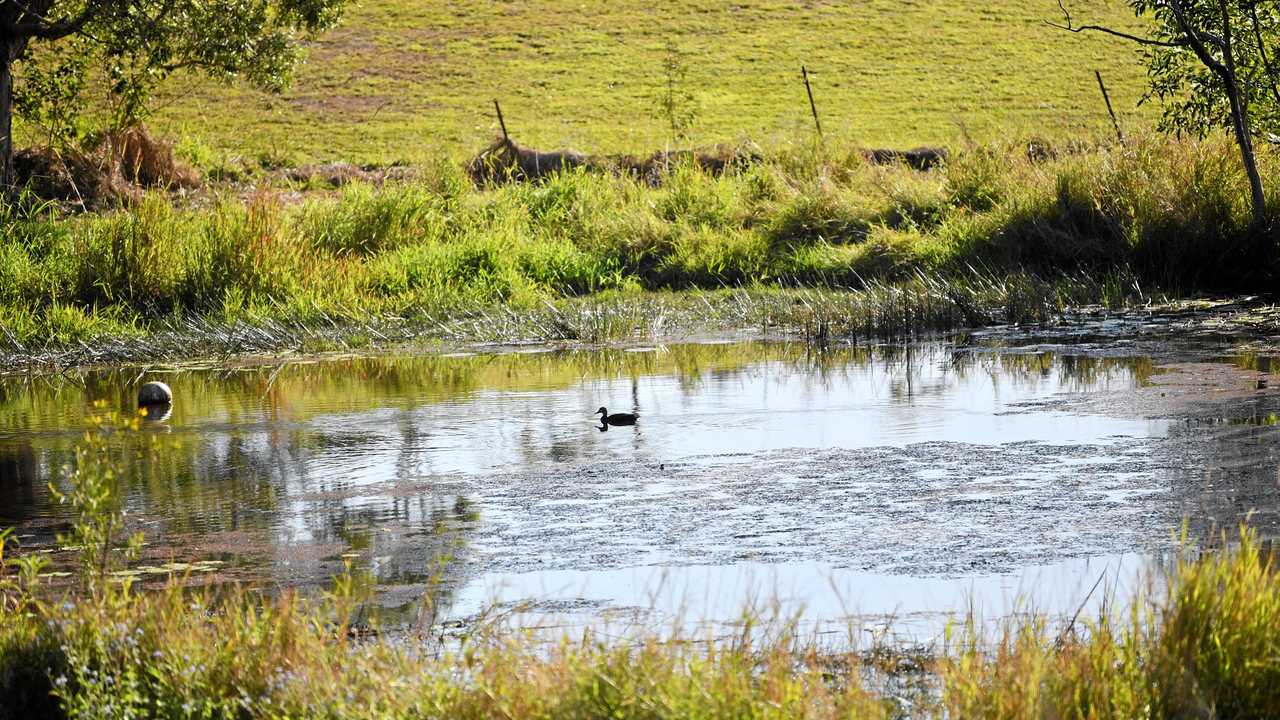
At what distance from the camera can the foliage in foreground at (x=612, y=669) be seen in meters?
4.77

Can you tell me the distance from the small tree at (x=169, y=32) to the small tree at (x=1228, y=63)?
11.6m

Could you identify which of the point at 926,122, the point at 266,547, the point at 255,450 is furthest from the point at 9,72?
the point at 926,122

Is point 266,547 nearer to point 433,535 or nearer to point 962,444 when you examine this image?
point 433,535

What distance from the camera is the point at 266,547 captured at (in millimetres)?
7852

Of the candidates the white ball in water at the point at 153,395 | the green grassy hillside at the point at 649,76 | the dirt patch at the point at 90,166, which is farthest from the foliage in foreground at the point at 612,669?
the green grassy hillside at the point at 649,76

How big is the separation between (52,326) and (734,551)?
470 inches

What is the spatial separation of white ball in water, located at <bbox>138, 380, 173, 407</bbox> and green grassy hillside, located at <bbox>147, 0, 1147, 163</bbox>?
20.1m

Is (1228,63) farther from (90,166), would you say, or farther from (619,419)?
(90,166)

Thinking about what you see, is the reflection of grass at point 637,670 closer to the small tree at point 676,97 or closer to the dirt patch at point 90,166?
the dirt patch at point 90,166

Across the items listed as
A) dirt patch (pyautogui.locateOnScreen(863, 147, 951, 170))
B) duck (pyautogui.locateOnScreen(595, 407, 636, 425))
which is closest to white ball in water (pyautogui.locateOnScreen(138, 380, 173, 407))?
duck (pyautogui.locateOnScreen(595, 407, 636, 425))

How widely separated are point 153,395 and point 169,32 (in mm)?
11257

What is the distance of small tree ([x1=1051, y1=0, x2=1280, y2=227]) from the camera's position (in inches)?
671

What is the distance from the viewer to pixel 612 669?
4895 mm

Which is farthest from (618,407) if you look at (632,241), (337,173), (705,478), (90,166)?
(337,173)
